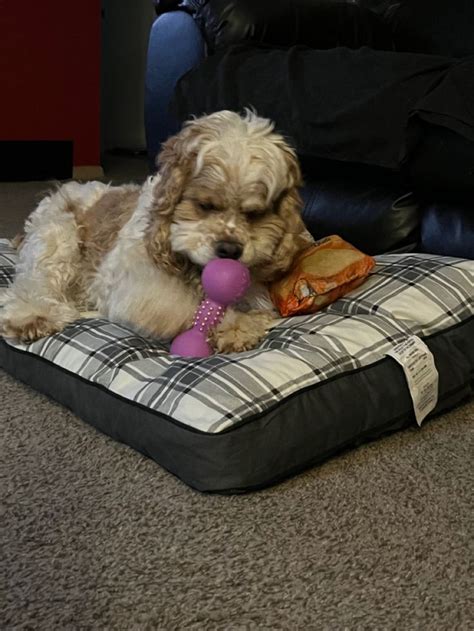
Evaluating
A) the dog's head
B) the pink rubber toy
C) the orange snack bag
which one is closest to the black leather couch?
the orange snack bag

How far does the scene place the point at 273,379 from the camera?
5.09 ft

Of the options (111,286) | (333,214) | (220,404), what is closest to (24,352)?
(111,286)

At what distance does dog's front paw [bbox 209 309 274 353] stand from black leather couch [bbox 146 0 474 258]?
2.29 ft

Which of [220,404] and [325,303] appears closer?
[220,404]

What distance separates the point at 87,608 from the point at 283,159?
1.09 metres

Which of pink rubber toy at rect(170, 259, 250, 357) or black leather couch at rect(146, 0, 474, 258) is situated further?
black leather couch at rect(146, 0, 474, 258)

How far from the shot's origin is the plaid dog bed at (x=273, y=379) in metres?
1.45

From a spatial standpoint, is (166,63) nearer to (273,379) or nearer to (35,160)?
(273,379)

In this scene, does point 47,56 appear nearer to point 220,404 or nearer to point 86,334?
point 86,334

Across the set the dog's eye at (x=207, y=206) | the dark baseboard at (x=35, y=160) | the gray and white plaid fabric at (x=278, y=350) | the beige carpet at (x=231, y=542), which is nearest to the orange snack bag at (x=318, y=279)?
the gray and white plaid fabric at (x=278, y=350)

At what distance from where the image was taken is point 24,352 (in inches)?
74.9

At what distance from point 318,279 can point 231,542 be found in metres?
0.81

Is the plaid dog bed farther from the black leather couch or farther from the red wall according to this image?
the red wall

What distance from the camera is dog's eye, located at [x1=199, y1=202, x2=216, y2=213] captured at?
1767 mm
